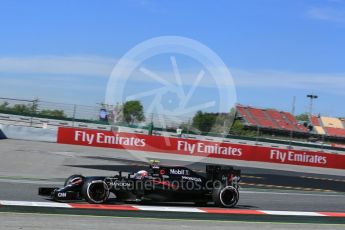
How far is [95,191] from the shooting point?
9977mm

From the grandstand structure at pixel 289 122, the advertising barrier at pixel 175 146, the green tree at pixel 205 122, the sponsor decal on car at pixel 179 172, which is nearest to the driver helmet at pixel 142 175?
the sponsor decal on car at pixel 179 172

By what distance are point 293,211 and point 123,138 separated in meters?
18.5

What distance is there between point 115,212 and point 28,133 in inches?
849

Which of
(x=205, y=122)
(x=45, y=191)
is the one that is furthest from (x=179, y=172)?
(x=205, y=122)

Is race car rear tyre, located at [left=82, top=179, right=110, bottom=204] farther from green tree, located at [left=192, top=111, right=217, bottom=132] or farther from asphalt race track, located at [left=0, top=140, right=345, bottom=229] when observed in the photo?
green tree, located at [left=192, top=111, right=217, bottom=132]

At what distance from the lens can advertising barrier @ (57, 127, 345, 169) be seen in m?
29.2

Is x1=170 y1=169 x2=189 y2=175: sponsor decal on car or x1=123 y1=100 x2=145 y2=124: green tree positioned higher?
x1=123 y1=100 x2=145 y2=124: green tree

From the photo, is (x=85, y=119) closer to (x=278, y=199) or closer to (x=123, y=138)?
(x=123, y=138)

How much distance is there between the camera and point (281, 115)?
98438 mm

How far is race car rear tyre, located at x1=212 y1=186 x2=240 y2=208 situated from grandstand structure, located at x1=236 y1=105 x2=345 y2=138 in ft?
212

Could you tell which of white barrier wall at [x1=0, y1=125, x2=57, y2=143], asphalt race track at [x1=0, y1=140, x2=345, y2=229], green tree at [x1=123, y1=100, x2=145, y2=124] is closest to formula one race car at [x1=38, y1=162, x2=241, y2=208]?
asphalt race track at [x1=0, y1=140, x2=345, y2=229]

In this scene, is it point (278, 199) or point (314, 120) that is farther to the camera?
point (314, 120)

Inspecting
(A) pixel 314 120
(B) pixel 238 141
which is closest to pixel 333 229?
(B) pixel 238 141

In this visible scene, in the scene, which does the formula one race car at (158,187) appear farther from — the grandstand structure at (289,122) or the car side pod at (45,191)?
the grandstand structure at (289,122)
